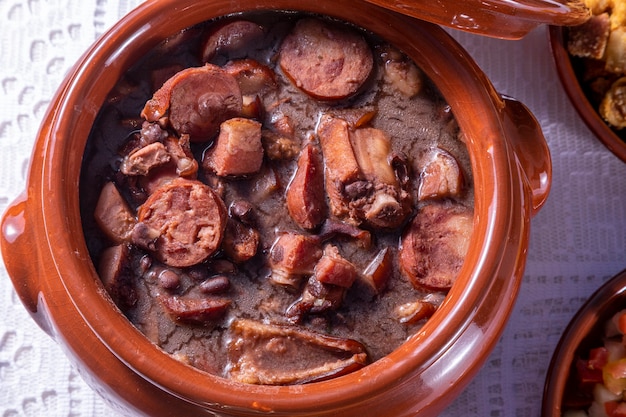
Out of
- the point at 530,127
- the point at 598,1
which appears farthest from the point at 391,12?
the point at 598,1

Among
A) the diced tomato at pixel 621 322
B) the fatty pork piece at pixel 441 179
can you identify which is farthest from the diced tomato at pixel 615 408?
the fatty pork piece at pixel 441 179

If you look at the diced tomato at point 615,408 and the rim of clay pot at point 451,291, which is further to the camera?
the diced tomato at point 615,408

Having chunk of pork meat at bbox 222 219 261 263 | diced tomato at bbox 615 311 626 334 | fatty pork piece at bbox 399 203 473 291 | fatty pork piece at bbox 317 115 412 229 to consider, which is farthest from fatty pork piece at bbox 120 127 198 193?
diced tomato at bbox 615 311 626 334

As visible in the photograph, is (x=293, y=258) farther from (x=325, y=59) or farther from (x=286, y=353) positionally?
(x=325, y=59)

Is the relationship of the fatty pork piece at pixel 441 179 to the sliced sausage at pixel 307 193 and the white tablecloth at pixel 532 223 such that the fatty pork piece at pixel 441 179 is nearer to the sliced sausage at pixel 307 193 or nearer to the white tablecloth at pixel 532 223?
the sliced sausage at pixel 307 193

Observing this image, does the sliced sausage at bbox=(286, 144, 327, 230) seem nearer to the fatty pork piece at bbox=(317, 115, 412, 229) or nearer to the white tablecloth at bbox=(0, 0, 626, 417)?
the fatty pork piece at bbox=(317, 115, 412, 229)

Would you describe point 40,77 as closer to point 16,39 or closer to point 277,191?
point 16,39
